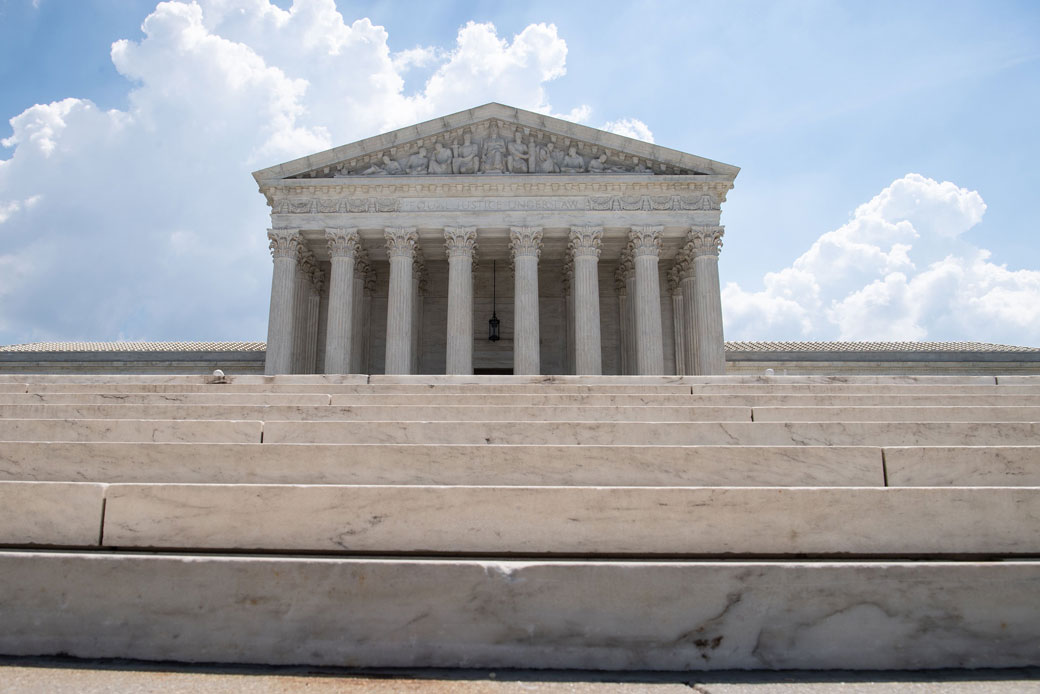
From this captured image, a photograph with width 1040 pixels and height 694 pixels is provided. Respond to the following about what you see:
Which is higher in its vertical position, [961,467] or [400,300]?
[400,300]

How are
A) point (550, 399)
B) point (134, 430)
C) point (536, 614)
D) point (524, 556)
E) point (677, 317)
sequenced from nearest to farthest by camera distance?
1. point (536, 614)
2. point (524, 556)
3. point (134, 430)
4. point (550, 399)
5. point (677, 317)

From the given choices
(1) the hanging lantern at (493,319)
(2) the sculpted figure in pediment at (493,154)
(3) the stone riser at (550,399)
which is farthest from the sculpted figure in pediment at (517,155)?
(3) the stone riser at (550,399)

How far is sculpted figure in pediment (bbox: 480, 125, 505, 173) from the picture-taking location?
24484 mm

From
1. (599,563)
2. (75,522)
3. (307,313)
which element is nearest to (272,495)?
(75,522)

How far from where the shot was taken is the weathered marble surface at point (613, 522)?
4348 mm

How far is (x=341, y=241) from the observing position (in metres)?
24.0

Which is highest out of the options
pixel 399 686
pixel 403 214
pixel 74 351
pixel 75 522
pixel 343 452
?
pixel 403 214

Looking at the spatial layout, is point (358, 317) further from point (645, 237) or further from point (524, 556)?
point (524, 556)

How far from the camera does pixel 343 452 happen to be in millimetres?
5402

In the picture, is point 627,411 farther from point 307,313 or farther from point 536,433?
point 307,313

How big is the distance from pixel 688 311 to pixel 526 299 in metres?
7.06

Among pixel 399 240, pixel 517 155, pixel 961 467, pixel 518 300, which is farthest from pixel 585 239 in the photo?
pixel 961 467

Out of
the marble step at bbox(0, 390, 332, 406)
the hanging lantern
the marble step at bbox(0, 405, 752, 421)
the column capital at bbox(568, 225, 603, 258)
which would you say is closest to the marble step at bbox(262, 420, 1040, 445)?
the marble step at bbox(0, 405, 752, 421)

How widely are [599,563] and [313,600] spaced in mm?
1798
